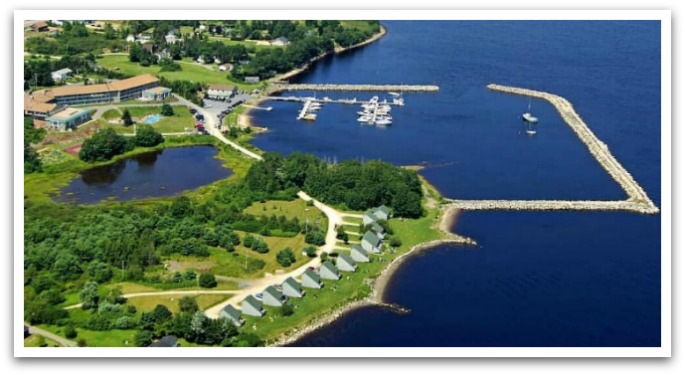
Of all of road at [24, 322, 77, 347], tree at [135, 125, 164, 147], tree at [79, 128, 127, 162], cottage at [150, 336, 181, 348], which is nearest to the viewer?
cottage at [150, 336, 181, 348]

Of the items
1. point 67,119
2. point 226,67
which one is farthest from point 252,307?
point 226,67

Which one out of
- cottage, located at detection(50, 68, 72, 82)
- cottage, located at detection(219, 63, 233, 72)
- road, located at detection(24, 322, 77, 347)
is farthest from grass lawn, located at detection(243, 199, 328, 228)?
cottage, located at detection(219, 63, 233, 72)

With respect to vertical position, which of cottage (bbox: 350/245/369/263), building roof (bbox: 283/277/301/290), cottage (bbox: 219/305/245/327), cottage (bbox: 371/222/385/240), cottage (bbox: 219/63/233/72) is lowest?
cottage (bbox: 219/305/245/327)

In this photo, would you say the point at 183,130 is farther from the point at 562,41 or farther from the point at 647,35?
the point at 647,35

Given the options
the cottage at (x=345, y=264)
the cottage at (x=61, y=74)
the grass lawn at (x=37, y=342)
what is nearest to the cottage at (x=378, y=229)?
the cottage at (x=345, y=264)

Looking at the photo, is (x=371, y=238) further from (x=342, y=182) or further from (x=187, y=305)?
(x=187, y=305)

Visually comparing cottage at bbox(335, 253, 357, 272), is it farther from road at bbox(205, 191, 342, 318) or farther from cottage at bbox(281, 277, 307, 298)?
cottage at bbox(281, 277, 307, 298)
